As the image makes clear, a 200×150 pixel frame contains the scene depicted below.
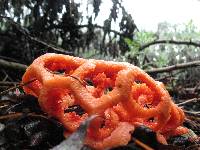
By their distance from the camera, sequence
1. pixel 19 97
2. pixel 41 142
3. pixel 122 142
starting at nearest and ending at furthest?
1. pixel 122 142
2. pixel 41 142
3. pixel 19 97

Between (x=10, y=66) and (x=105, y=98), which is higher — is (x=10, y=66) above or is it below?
below

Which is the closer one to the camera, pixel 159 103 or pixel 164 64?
pixel 159 103

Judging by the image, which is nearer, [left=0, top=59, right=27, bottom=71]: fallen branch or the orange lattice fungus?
the orange lattice fungus

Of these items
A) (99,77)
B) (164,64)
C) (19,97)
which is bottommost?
(164,64)

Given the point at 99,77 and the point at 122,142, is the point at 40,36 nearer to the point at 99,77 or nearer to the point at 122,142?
the point at 99,77

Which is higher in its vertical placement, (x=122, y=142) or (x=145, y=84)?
(x=145, y=84)

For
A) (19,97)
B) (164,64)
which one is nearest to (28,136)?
(19,97)

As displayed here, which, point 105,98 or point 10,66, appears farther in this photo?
point 10,66

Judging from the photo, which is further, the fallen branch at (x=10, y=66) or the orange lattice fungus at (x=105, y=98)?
the fallen branch at (x=10, y=66)
